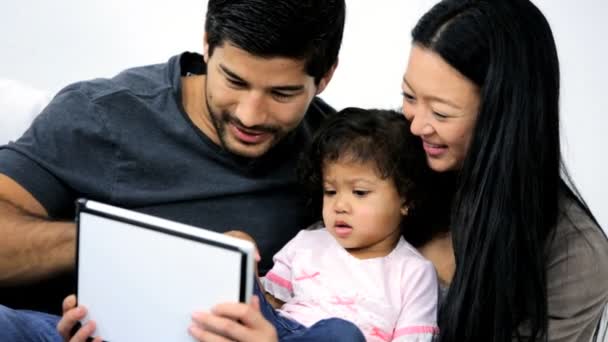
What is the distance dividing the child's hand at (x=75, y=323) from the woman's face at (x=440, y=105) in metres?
0.58

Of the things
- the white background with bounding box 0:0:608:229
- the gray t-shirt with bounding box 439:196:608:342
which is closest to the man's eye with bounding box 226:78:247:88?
the gray t-shirt with bounding box 439:196:608:342

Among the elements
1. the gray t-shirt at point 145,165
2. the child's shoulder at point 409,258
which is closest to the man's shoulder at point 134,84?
the gray t-shirt at point 145,165

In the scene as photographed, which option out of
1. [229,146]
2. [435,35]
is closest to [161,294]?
[229,146]

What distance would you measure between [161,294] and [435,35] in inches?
23.3

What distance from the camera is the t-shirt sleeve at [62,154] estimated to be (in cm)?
147

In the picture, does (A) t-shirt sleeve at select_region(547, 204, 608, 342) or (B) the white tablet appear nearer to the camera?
(B) the white tablet

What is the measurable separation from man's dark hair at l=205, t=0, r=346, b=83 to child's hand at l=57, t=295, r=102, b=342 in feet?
1.65

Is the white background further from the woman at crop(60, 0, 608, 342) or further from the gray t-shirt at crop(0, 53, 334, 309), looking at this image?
the woman at crop(60, 0, 608, 342)

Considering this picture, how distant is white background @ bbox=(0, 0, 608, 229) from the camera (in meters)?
2.37

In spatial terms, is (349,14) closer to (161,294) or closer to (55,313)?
(55,313)

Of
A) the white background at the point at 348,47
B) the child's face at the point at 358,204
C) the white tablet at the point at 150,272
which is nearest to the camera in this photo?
the white tablet at the point at 150,272

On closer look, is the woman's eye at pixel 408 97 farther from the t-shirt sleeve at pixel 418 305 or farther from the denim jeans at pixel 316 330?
the denim jeans at pixel 316 330

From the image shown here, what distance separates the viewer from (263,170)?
162 cm

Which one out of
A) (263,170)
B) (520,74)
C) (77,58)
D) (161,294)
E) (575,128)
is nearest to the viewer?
(161,294)
